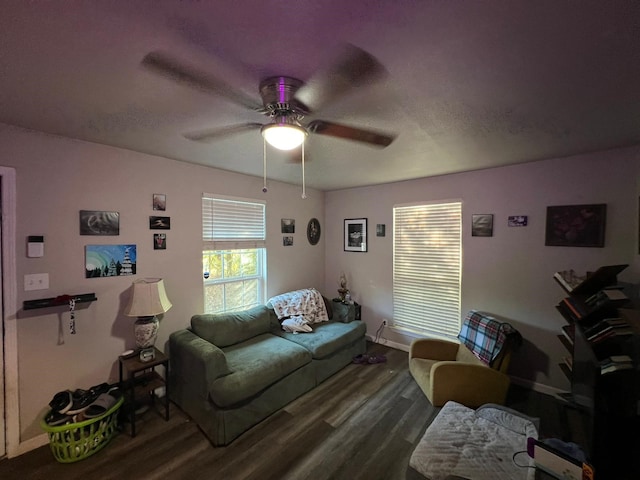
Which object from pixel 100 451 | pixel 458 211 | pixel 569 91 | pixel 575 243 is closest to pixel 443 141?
pixel 569 91

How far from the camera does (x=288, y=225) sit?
4.03m

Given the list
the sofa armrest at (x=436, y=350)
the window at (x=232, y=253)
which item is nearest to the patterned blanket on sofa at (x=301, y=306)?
the window at (x=232, y=253)

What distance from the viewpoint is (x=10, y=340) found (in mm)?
1930

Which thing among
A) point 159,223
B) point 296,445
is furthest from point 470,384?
point 159,223

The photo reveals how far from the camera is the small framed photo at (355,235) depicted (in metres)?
4.21

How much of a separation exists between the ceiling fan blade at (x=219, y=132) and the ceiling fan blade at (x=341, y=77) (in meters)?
0.52

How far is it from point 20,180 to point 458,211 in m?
4.24

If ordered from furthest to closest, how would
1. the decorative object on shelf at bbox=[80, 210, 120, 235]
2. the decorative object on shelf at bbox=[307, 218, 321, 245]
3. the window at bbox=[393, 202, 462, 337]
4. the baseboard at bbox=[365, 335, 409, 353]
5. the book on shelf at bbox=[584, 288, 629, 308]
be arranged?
the decorative object on shelf at bbox=[307, 218, 321, 245], the baseboard at bbox=[365, 335, 409, 353], the window at bbox=[393, 202, 462, 337], the decorative object on shelf at bbox=[80, 210, 120, 235], the book on shelf at bbox=[584, 288, 629, 308]

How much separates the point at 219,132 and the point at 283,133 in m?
0.78

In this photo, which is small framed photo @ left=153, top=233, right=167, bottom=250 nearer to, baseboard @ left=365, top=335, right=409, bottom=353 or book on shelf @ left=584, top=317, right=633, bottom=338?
baseboard @ left=365, top=335, right=409, bottom=353

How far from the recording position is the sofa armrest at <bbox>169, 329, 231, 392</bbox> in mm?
2168

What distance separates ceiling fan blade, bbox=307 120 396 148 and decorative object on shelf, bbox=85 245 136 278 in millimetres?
2053

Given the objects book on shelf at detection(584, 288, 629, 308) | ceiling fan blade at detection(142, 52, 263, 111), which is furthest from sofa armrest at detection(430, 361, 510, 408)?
ceiling fan blade at detection(142, 52, 263, 111)

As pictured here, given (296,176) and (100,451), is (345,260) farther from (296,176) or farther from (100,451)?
(100,451)
